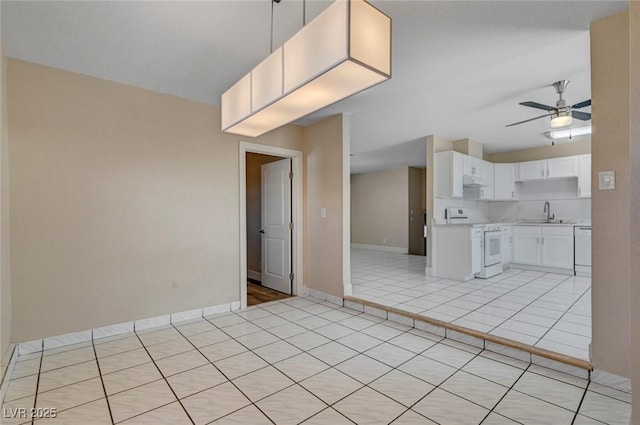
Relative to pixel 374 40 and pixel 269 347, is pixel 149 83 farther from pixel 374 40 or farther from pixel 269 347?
pixel 269 347

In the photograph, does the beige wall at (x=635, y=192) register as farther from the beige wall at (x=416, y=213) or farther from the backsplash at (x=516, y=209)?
the beige wall at (x=416, y=213)

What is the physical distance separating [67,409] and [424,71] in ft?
12.2

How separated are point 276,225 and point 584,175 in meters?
5.54

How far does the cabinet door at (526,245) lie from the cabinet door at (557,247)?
0.11 metres

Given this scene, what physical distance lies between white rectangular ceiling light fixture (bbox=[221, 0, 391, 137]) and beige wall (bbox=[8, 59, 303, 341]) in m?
1.55

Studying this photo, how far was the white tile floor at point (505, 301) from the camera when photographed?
270cm

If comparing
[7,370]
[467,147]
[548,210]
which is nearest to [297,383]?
[7,370]

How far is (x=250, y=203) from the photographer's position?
219 inches

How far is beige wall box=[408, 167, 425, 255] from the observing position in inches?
330

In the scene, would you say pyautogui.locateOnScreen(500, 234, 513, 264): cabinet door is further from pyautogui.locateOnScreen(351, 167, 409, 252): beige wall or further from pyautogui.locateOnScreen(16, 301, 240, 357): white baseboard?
pyautogui.locateOnScreen(16, 301, 240, 357): white baseboard

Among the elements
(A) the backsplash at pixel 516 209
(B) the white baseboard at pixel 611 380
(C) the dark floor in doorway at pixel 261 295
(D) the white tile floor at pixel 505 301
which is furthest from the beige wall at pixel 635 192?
(A) the backsplash at pixel 516 209

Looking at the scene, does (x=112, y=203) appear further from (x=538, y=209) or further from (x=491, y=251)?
(x=538, y=209)

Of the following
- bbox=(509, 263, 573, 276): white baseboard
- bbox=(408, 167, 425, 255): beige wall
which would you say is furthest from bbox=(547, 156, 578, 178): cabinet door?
bbox=(408, 167, 425, 255): beige wall

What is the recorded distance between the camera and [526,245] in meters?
5.66
